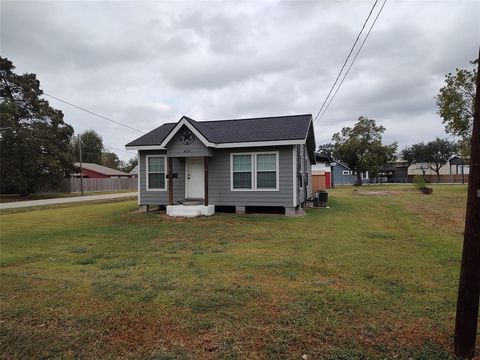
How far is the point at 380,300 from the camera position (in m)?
4.29

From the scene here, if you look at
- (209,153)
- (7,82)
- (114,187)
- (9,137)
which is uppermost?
(7,82)

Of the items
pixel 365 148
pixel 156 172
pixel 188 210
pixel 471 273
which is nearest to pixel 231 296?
pixel 471 273

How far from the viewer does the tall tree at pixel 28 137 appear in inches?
1072

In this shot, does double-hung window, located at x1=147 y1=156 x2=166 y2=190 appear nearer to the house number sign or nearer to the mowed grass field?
the house number sign

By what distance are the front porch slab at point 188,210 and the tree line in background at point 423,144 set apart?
31.7 feet

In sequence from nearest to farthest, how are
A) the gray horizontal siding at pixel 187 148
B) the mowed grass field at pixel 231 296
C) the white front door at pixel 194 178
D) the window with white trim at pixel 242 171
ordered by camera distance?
the mowed grass field at pixel 231 296 < the gray horizontal siding at pixel 187 148 < the window with white trim at pixel 242 171 < the white front door at pixel 194 178

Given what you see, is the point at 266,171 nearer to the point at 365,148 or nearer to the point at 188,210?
the point at 188,210

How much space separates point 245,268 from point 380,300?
2.28 meters

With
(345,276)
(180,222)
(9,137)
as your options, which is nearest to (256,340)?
(345,276)

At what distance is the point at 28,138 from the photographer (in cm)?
2773

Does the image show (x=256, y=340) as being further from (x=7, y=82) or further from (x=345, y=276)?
(x=7, y=82)

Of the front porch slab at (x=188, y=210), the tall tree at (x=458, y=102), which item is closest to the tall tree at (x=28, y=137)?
the front porch slab at (x=188, y=210)

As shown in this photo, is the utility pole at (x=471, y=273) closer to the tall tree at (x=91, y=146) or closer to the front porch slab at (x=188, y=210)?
the front porch slab at (x=188, y=210)

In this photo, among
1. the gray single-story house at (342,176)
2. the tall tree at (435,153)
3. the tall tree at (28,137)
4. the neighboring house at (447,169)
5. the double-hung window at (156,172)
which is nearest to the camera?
the double-hung window at (156,172)
